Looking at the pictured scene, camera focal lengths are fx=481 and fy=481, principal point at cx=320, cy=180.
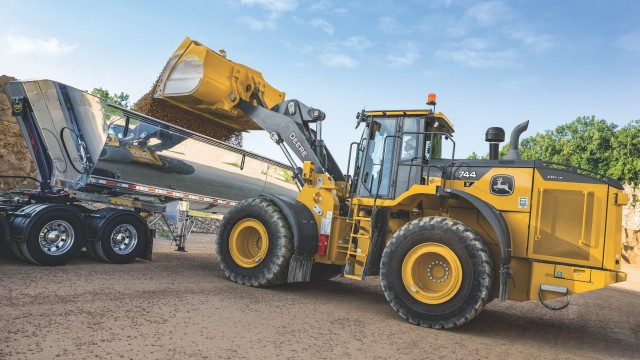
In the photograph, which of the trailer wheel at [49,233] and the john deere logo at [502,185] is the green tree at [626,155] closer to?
the john deere logo at [502,185]

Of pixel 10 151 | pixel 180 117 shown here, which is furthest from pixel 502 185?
pixel 10 151

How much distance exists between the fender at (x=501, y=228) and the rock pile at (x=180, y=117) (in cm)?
542

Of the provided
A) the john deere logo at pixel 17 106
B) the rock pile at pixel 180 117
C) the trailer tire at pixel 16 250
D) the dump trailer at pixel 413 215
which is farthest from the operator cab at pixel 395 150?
the john deere logo at pixel 17 106

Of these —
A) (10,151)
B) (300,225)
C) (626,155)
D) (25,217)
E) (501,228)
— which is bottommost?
(25,217)

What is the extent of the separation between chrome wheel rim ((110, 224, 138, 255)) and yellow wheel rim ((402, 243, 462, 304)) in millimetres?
5349

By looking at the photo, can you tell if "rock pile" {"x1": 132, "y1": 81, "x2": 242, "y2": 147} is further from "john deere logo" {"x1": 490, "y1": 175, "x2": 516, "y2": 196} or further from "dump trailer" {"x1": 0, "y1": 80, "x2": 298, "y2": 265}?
"john deere logo" {"x1": 490, "y1": 175, "x2": 516, "y2": 196}

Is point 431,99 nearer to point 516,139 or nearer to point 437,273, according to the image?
point 516,139

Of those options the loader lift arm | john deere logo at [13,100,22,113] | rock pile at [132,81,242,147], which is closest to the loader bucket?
the loader lift arm

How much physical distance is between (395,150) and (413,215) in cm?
101

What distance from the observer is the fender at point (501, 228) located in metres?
5.69

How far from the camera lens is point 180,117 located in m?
9.30

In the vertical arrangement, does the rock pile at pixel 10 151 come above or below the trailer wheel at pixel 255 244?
above

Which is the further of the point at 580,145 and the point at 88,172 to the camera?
the point at 580,145

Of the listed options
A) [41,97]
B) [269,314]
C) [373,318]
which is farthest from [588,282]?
[41,97]
